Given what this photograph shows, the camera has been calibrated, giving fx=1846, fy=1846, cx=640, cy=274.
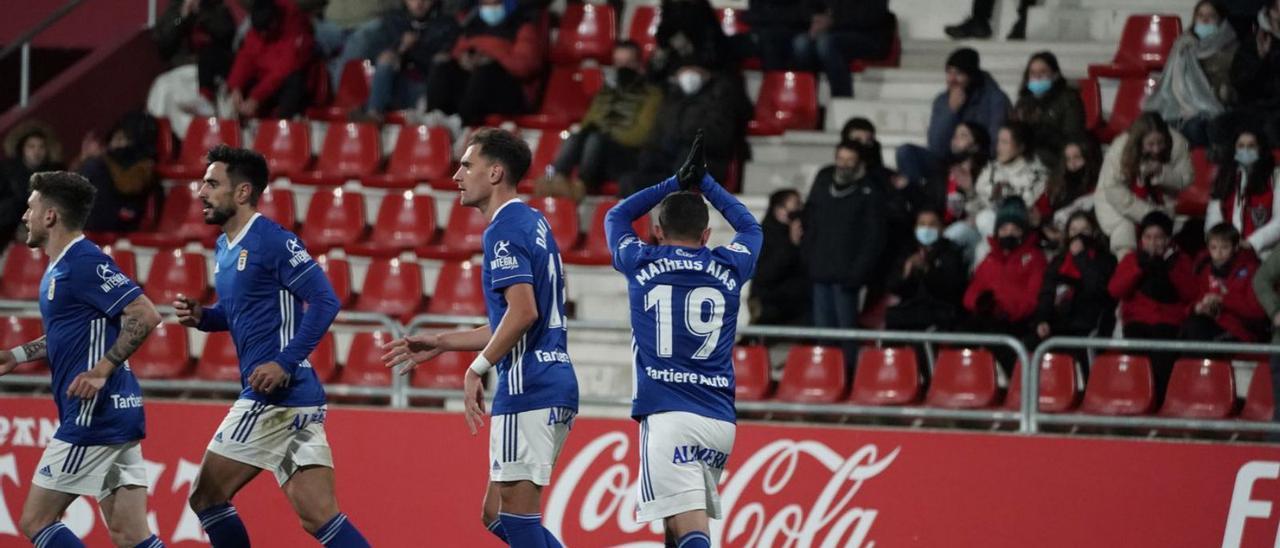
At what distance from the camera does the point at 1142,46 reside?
47.0 ft

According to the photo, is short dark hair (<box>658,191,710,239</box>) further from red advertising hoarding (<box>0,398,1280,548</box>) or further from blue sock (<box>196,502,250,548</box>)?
red advertising hoarding (<box>0,398,1280,548</box>)

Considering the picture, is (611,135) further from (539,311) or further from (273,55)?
(539,311)

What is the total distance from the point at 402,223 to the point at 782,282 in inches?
133

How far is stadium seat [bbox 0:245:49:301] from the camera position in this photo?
1427 cm

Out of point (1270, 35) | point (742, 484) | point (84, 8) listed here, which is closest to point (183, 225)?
point (84, 8)

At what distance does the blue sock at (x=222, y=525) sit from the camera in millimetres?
8078

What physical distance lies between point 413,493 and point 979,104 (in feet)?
16.6

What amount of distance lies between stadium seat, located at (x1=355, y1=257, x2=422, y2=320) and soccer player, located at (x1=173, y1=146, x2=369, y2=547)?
16.9 ft

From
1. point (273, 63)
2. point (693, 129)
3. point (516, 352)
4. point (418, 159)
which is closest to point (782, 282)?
point (693, 129)

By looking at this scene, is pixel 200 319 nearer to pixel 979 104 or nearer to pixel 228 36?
pixel 979 104

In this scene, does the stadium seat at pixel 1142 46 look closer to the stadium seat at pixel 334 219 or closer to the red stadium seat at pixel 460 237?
the red stadium seat at pixel 460 237

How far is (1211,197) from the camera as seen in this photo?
12.2m

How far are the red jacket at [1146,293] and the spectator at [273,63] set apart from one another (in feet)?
24.1

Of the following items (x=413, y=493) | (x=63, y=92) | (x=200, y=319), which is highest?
(x=63, y=92)
